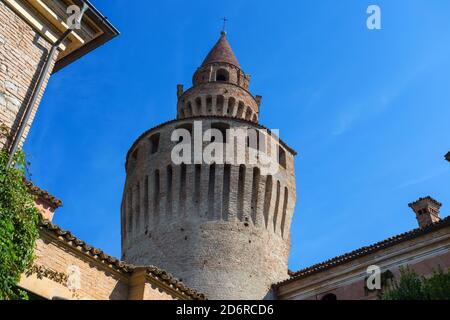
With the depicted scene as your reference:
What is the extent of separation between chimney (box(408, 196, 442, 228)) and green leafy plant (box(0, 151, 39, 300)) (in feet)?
48.5

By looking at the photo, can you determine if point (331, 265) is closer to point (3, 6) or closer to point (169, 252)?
point (169, 252)

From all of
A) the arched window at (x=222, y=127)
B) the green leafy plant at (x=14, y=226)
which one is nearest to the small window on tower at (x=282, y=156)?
the arched window at (x=222, y=127)

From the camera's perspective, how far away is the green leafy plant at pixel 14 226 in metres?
5.61

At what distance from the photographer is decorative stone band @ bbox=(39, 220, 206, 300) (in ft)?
30.5

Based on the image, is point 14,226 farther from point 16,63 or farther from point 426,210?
point 426,210

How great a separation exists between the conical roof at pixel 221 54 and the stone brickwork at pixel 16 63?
19924 mm

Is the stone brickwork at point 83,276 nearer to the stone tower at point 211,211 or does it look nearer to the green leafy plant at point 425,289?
the green leafy plant at point 425,289

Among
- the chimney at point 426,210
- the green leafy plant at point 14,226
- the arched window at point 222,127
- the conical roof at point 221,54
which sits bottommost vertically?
the green leafy plant at point 14,226

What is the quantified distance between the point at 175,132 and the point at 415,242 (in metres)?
9.65

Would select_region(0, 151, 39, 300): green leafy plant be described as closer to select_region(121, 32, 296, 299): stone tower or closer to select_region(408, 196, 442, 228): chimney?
select_region(121, 32, 296, 299): stone tower

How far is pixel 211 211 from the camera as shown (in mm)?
17672

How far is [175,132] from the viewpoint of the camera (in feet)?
64.3

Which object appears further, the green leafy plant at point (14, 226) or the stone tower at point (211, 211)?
the stone tower at point (211, 211)
